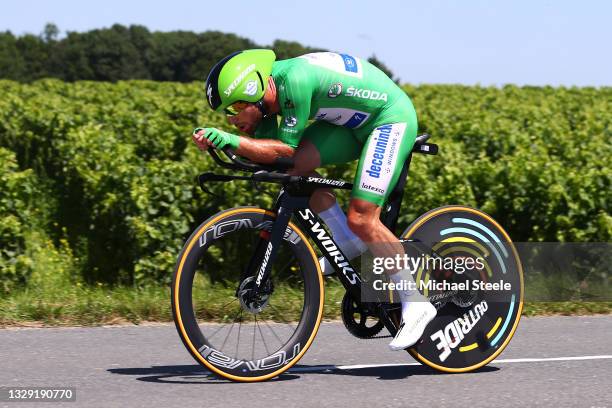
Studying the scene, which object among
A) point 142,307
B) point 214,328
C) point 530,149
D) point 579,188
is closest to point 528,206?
point 579,188

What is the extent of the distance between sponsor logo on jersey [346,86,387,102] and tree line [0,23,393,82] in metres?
132

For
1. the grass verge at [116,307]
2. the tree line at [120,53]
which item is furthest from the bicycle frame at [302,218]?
the tree line at [120,53]

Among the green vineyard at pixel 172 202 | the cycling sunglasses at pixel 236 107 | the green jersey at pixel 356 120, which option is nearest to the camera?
the cycling sunglasses at pixel 236 107

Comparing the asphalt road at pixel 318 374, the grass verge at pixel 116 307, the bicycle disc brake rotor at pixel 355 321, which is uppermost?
the bicycle disc brake rotor at pixel 355 321

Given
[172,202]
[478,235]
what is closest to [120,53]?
[172,202]

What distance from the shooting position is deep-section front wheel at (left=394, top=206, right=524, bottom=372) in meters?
6.05

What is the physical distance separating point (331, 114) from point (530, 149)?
5.64 metres

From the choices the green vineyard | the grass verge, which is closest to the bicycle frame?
the grass verge

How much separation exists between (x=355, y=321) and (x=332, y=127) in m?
1.07

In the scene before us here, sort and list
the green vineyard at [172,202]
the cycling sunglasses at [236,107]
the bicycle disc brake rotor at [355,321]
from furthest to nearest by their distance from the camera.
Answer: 1. the green vineyard at [172,202]
2. the bicycle disc brake rotor at [355,321]
3. the cycling sunglasses at [236,107]

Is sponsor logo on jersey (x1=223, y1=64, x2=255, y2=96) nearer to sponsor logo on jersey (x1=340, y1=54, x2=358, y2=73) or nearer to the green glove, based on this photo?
the green glove

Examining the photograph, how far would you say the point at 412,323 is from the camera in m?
5.85

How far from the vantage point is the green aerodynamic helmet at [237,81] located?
17.4 ft
